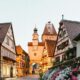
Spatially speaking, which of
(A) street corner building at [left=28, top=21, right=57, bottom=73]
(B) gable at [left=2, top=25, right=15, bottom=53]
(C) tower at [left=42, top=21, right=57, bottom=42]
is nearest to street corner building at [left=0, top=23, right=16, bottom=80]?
(B) gable at [left=2, top=25, right=15, bottom=53]

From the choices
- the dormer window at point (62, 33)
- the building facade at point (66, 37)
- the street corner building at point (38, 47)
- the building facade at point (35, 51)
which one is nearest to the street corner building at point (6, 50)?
the building facade at point (66, 37)

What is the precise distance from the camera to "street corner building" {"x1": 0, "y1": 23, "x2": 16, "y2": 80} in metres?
54.7

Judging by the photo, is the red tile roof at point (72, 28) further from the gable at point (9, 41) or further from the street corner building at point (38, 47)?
the street corner building at point (38, 47)

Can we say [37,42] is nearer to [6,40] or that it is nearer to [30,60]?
[30,60]

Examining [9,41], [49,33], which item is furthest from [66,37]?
→ [49,33]

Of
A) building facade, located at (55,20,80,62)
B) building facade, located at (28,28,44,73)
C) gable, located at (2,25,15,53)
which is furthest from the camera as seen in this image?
building facade, located at (28,28,44,73)

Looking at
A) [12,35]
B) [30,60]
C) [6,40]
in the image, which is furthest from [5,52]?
[30,60]

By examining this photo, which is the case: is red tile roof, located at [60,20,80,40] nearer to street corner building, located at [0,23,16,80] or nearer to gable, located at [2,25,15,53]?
street corner building, located at [0,23,16,80]

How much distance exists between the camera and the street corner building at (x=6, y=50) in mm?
54744

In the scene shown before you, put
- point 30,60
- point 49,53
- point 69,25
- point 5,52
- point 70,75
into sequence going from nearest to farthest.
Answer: point 70,75 → point 69,25 → point 5,52 → point 49,53 → point 30,60

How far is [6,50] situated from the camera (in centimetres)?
5891

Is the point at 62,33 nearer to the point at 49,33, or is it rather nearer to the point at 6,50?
the point at 6,50

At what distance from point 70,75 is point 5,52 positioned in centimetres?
3753

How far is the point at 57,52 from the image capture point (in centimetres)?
5881
